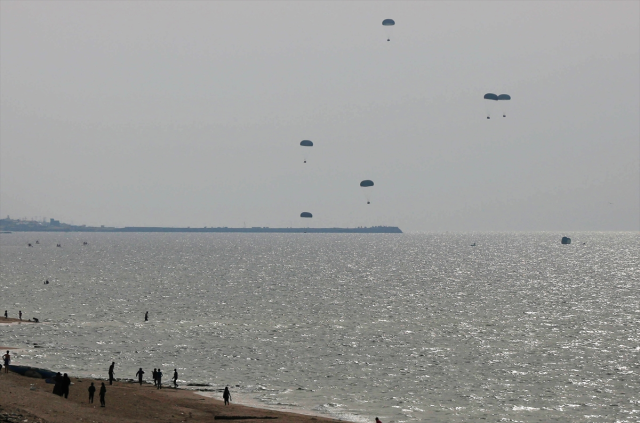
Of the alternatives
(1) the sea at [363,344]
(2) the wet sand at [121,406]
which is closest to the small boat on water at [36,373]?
(2) the wet sand at [121,406]

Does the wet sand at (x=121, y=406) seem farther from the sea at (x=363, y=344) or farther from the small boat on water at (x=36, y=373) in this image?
the sea at (x=363, y=344)

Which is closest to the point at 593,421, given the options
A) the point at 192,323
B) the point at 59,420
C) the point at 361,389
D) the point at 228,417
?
the point at 361,389

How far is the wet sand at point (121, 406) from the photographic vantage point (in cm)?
4138

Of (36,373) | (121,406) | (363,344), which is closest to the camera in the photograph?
(121,406)

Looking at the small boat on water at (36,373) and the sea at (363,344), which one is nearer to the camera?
the small boat on water at (36,373)

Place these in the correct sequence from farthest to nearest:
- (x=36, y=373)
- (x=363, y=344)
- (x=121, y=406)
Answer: (x=363, y=344) → (x=36, y=373) → (x=121, y=406)

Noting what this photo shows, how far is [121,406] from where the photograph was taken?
4825 centimetres

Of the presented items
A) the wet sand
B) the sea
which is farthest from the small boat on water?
the sea

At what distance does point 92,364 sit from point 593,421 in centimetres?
4091

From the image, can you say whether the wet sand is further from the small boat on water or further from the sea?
the sea

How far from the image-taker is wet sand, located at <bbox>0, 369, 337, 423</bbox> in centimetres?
4138

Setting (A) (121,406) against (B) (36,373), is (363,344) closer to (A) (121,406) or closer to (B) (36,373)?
(B) (36,373)

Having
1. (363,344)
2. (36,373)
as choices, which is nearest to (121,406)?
(36,373)

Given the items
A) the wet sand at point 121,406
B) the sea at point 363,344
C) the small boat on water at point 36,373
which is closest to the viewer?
the wet sand at point 121,406
